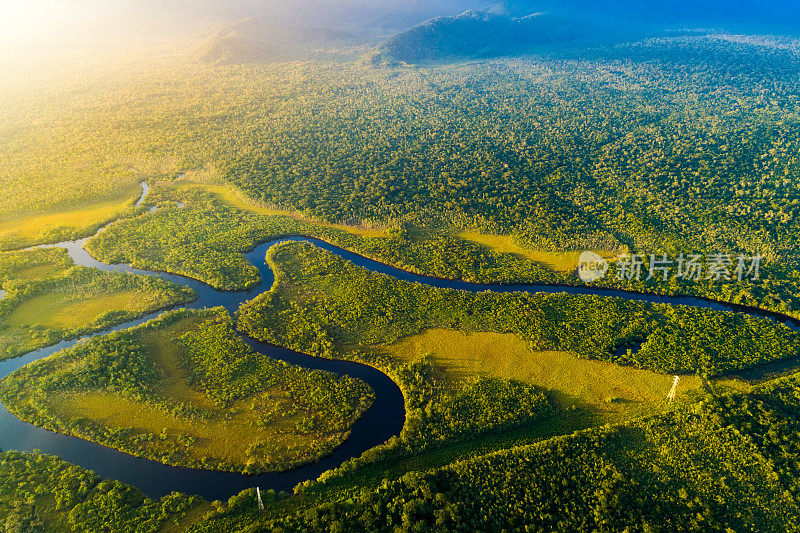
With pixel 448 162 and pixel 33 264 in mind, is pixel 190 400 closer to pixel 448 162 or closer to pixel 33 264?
pixel 33 264

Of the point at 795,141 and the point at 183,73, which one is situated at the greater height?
the point at 183,73

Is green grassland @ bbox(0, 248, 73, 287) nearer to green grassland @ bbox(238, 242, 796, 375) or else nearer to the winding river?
the winding river

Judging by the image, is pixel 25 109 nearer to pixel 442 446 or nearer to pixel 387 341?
pixel 387 341

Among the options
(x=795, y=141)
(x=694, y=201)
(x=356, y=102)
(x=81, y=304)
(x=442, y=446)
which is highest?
(x=356, y=102)

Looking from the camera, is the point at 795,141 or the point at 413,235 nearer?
the point at 413,235

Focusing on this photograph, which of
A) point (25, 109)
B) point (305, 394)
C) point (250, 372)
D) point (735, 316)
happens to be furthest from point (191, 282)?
point (25, 109)

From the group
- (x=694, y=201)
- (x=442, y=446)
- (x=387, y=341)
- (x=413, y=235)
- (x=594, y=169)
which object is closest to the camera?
(x=442, y=446)

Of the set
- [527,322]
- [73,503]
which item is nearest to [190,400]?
[73,503]

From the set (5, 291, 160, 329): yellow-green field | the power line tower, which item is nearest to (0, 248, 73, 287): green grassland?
(5, 291, 160, 329): yellow-green field
